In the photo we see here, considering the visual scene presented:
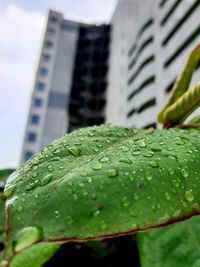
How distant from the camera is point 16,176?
0.22 m

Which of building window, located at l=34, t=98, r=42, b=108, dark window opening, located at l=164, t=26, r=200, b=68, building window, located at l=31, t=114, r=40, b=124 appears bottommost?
building window, located at l=31, t=114, r=40, b=124

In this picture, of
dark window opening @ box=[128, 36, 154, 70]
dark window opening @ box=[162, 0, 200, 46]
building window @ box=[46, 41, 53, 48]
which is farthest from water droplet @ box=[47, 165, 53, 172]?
building window @ box=[46, 41, 53, 48]

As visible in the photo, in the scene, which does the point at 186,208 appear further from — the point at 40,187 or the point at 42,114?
the point at 42,114

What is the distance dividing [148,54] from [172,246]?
17.4 metres

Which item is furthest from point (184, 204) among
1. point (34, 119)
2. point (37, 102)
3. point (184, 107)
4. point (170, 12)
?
point (37, 102)

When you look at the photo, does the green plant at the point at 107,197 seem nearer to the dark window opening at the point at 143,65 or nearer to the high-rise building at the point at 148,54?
the high-rise building at the point at 148,54

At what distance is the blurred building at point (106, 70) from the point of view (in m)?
15.9

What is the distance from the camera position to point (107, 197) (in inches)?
6.7

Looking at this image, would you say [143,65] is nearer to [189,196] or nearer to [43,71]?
[43,71]

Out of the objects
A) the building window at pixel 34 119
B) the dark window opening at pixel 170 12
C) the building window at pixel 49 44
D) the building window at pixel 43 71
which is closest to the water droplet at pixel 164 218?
the dark window opening at pixel 170 12

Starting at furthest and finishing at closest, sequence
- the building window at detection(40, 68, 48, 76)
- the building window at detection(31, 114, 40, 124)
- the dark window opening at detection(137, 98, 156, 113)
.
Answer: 1. the building window at detection(40, 68, 48, 76)
2. the building window at detection(31, 114, 40, 124)
3. the dark window opening at detection(137, 98, 156, 113)

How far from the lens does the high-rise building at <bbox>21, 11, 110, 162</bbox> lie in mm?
25984

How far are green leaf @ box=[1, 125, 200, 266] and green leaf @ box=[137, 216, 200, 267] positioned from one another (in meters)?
0.05

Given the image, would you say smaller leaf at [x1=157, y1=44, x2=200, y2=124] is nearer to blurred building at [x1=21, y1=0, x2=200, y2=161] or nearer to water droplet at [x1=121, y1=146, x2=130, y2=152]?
water droplet at [x1=121, y1=146, x2=130, y2=152]
